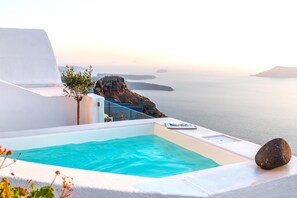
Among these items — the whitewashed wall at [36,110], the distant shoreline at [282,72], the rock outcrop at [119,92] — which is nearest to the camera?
the whitewashed wall at [36,110]

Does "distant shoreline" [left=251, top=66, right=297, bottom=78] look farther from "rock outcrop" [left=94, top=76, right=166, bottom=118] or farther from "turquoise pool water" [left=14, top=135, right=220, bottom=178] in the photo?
"turquoise pool water" [left=14, top=135, right=220, bottom=178]

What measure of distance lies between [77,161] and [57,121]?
2.42 m

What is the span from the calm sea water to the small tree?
1004cm

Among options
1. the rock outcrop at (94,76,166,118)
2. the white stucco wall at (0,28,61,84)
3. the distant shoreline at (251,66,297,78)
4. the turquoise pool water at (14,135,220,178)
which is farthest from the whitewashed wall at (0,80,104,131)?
the distant shoreline at (251,66,297,78)

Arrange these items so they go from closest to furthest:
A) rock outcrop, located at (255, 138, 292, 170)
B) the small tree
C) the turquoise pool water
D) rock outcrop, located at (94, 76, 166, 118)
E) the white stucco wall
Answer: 1. rock outcrop, located at (255, 138, 292, 170)
2. the turquoise pool water
3. the small tree
4. the white stucco wall
5. rock outcrop, located at (94, 76, 166, 118)

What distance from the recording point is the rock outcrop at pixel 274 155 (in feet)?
13.4

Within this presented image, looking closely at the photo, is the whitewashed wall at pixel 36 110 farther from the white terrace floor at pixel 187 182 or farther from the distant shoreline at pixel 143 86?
the distant shoreline at pixel 143 86

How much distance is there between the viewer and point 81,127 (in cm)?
674

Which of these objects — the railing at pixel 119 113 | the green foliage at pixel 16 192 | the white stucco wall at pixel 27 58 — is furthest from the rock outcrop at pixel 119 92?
the green foliage at pixel 16 192

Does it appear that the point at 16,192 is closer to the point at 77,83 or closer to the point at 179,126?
the point at 179,126

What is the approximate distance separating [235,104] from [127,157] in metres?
27.5

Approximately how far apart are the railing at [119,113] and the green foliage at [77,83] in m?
0.65

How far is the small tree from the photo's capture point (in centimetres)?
779

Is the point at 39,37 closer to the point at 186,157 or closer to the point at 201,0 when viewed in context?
the point at 201,0
